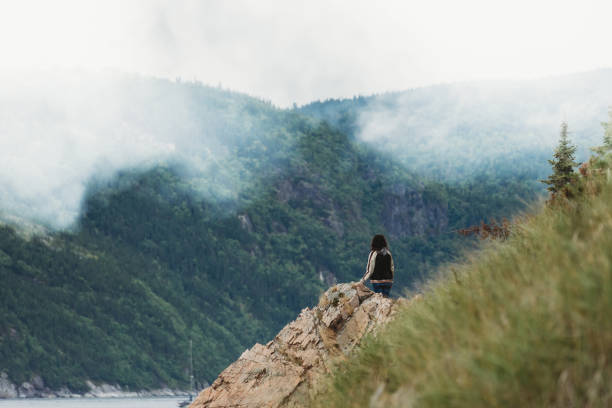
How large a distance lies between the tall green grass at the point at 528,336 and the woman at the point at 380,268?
328 inches

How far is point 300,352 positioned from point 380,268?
2.77m

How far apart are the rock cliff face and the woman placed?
0.33 m

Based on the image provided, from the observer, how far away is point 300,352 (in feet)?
54.1

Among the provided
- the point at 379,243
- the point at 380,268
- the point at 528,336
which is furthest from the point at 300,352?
the point at 528,336

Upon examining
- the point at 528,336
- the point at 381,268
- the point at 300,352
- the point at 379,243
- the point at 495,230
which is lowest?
the point at 300,352

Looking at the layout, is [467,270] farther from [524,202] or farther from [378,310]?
[378,310]

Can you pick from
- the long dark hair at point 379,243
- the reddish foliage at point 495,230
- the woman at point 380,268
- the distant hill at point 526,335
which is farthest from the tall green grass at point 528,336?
the long dark hair at point 379,243

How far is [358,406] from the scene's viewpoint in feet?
28.3

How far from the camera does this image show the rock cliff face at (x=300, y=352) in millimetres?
15297

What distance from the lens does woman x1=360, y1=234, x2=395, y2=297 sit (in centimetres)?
1756

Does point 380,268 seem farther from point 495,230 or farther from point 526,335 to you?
point 526,335

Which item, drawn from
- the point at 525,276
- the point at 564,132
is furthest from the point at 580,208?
the point at 564,132

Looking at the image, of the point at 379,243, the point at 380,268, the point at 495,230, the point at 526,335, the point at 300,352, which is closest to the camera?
the point at 526,335

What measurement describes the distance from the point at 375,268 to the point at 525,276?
1043cm
